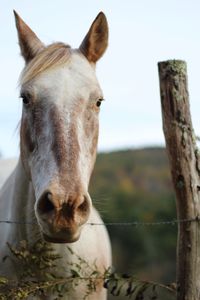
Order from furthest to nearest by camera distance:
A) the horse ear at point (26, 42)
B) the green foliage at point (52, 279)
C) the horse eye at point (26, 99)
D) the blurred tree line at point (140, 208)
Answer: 1. the blurred tree line at point (140, 208)
2. the horse ear at point (26, 42)
3. the horse eye at point (26, 99)
4. the green foliage at point (52, 279)

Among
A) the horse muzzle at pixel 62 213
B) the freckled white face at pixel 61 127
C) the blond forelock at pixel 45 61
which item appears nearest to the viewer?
the horse muzzle at pixel 62 213

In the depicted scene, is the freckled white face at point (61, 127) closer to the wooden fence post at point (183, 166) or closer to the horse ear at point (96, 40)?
the horse ear at point (96, 40)

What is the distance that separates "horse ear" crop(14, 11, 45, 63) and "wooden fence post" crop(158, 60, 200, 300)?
113 cm

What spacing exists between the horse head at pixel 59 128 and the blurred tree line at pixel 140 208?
61.1 ft

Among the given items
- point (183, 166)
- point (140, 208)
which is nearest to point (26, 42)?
point (183, 166)

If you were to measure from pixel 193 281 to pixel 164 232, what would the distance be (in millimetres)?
45529

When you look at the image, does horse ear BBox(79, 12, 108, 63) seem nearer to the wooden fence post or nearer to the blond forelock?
the blond forelock

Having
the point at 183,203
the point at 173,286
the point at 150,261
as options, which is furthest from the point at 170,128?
the point at 150,261

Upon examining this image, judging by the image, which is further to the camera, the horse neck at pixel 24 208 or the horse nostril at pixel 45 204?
the horse neck at pixel 24 208

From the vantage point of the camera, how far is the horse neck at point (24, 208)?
4801mm

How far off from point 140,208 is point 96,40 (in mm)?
54065

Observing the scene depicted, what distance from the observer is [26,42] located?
498 centimetres

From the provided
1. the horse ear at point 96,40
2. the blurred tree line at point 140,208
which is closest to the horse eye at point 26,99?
the horse ear at point 96,40

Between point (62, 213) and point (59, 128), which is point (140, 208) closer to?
point (59, 128)
